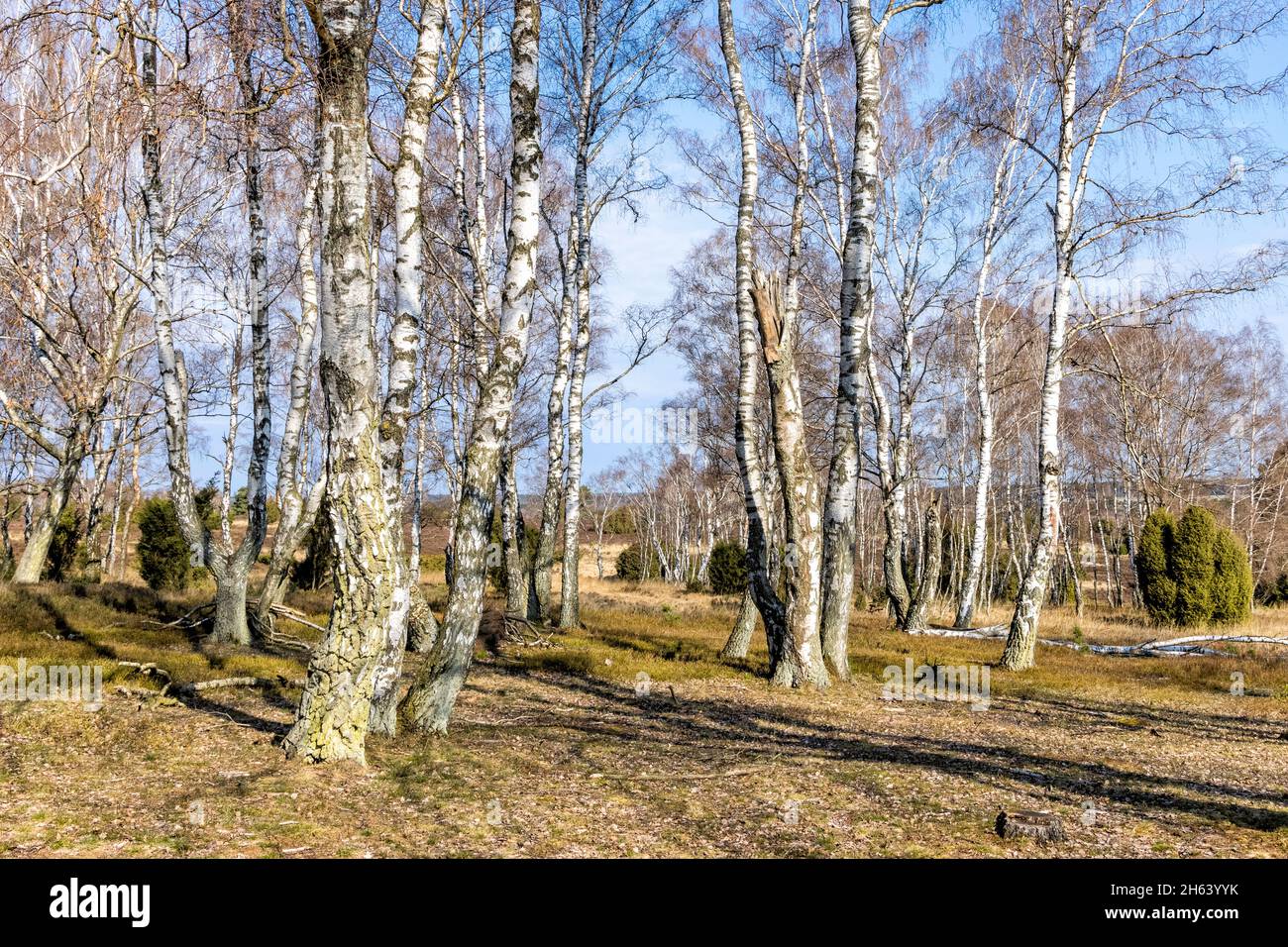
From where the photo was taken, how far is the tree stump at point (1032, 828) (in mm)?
3807

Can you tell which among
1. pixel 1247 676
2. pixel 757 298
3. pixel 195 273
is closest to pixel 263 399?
pixel 757 298

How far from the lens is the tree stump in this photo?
3807 millimetres

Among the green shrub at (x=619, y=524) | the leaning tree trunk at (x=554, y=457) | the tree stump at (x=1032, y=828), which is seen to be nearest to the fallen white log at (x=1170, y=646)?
the leaning tree trunk at (x=554, y=457)

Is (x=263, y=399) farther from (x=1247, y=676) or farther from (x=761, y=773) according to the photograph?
(x=1247, y=676)

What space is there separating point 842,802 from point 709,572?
79.7 ft

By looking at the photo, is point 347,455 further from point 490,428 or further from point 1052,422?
point 1052,422

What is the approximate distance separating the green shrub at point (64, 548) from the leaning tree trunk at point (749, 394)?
18462 mm

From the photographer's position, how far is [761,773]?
5020 millimetres

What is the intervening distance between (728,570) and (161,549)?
1644 centimetres

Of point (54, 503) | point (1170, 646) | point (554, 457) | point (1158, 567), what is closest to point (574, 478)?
point (554, 457)

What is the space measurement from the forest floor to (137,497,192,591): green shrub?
504 inches

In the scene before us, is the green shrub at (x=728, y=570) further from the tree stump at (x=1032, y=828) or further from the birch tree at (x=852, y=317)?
the tree stump at (x=1032, y=828)

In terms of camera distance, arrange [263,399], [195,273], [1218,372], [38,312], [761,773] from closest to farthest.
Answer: [761,773] → [263,399] → [38,312] → [195,273] → [1218,372]
